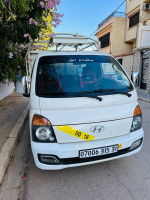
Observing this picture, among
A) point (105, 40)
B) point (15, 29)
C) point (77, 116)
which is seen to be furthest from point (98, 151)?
point (105, 40)

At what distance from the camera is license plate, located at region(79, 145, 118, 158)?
2.04 m

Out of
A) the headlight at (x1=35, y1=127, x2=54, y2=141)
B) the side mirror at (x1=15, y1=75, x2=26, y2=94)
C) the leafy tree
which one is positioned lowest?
the headlight at (x1=35, y1=127, x2=54, y2=141)

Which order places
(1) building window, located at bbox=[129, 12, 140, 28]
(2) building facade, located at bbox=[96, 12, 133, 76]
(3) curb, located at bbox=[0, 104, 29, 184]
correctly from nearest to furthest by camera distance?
(3) curb, located at bbox=[0, 104, 29, 184]
(1) building window, located at bbox=[129, 12, 140, 28]
(2) building facade, located at bbox=[96, 12, 133, 76]

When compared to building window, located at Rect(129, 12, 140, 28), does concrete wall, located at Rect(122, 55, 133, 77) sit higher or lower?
lower

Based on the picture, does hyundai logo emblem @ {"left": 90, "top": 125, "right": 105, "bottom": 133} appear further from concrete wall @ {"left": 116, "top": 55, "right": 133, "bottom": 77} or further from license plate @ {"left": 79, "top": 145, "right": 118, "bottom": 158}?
concrete wall @ {"left": 116, "top": 55, "right": 133, "bottom": 77}

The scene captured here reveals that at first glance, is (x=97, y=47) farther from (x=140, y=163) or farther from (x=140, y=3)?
(x=140, y=3)

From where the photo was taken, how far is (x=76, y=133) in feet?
6.68

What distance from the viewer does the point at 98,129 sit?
2.11 metres

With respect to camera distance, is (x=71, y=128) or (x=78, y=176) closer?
(x=71, y=128)

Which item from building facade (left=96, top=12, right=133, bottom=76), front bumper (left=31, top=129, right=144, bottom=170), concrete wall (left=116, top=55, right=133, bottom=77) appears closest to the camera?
front bumper (left=31, top=129, right=144, bottom=170)

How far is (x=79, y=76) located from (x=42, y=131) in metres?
1.12

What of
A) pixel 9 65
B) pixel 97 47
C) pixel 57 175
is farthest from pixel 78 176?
pixel 97 47

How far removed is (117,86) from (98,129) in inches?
35.5

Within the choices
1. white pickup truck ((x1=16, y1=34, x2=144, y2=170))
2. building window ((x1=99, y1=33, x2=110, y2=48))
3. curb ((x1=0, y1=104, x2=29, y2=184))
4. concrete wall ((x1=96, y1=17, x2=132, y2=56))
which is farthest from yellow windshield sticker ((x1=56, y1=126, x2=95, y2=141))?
building window ((x1=99, y1=33, x2=110, y2=48))
